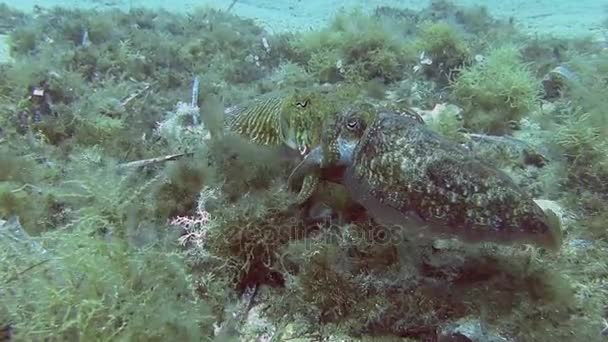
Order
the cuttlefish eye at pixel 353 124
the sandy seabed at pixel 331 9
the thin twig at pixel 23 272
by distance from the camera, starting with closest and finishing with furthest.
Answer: the thin twig at pixel 23 272 < the cuttlefish eye at pixel 353 124 < the sandy seabed at pixel 331 9

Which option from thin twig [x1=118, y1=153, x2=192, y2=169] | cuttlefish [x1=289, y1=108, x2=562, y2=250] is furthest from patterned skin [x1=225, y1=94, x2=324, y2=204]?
thin twig [x1=118, y1=153, x2=192, y2=169]

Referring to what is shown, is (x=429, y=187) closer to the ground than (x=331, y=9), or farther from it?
farther from it

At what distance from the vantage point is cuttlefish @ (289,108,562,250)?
2521mm

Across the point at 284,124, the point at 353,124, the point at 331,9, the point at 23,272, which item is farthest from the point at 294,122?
the point at 331,9

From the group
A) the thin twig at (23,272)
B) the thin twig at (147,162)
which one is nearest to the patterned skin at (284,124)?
the thin twig at (147,162)

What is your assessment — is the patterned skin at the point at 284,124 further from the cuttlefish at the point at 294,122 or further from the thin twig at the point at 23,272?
the thin twig at the point at 23,272

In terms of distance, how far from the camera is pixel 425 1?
18.9 metres

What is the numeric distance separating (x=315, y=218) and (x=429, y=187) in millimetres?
934

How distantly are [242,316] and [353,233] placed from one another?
34.7 inches

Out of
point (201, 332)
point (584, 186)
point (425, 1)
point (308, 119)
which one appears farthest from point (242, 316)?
point (425, 1)

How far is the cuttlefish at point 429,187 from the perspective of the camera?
252cm

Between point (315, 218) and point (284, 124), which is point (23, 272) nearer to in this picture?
point (315, 218)

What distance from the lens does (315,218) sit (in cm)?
329

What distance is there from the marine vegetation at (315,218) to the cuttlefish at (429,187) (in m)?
0.01
